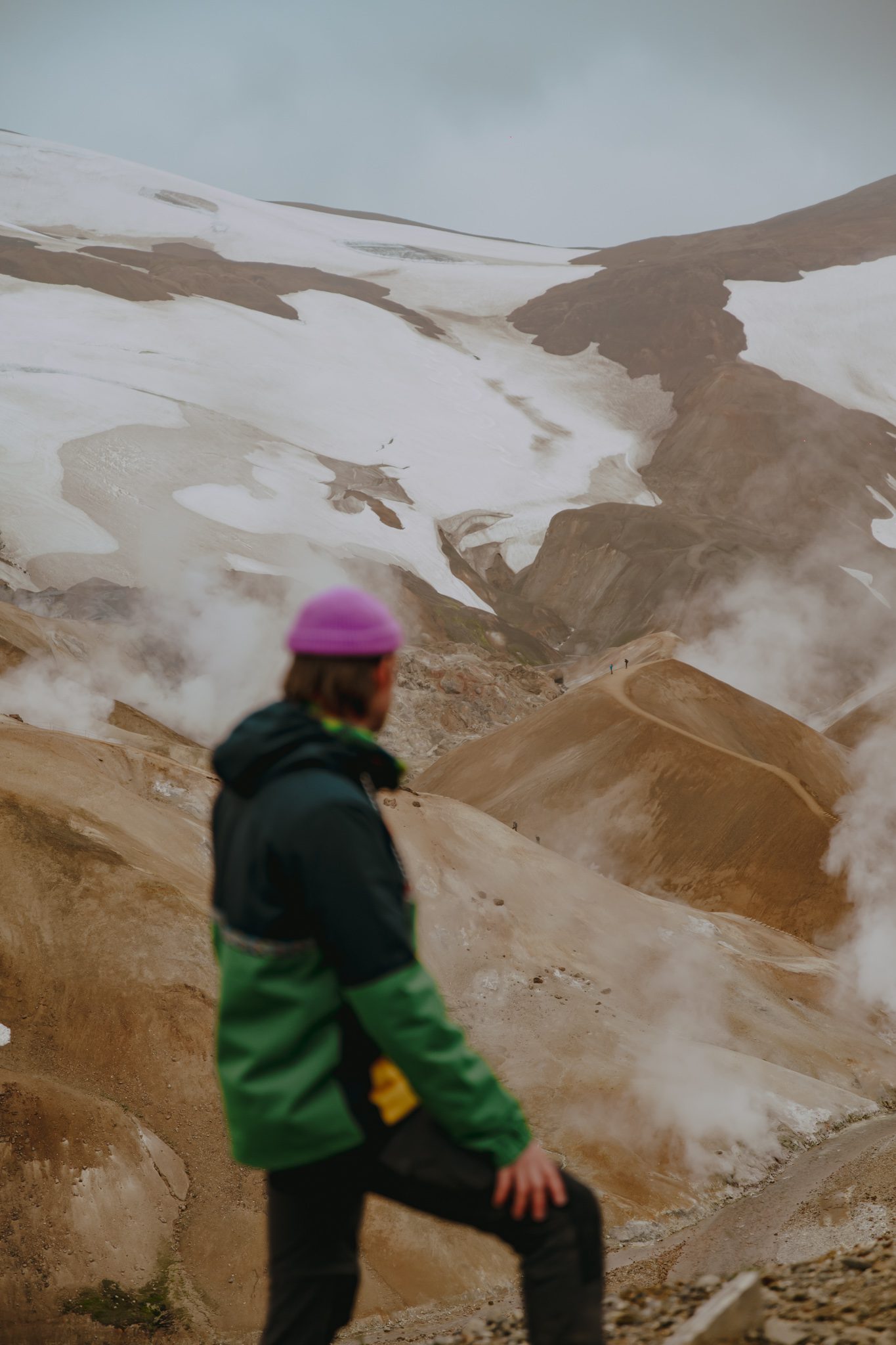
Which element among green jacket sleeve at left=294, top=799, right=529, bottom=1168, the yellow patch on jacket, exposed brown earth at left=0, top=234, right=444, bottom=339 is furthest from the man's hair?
exposed brown earth at left=0, top=234, right=444, bottom=339

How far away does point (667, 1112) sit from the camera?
16.6 metres

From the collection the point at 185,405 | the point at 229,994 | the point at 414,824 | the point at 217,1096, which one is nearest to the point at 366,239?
the point at 185,405

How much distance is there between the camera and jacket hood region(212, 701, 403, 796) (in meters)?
2.82

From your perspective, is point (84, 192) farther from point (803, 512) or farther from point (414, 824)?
point (414, 824)

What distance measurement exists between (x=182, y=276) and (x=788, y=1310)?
9888cm

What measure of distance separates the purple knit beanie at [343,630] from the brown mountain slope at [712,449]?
6021 centimetres

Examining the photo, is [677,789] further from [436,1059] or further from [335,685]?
[436,1059]

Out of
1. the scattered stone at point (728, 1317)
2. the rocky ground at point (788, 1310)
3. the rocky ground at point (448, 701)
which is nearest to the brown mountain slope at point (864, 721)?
the rocky ground at point (448, 701)

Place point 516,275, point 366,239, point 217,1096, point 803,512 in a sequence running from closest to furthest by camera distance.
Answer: point 217,1096
point 803,512
point 516,275
point 366,239

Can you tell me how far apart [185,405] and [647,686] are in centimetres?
3819

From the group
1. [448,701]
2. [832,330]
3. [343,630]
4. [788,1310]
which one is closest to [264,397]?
[448,701]

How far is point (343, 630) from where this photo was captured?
3043 millimetres

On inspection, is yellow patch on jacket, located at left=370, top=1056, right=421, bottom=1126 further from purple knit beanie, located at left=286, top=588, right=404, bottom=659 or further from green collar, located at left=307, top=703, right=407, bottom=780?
purple knit beanie, located at left=286, top=588, right=404, bottom=659

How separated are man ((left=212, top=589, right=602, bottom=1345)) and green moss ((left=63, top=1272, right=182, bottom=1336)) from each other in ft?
28.6
